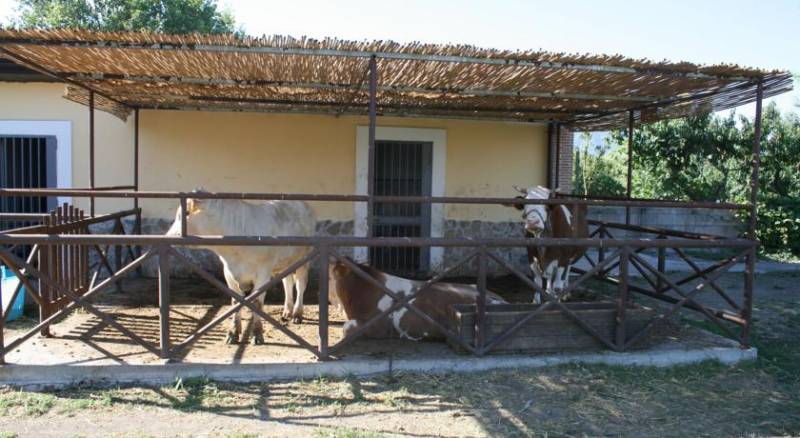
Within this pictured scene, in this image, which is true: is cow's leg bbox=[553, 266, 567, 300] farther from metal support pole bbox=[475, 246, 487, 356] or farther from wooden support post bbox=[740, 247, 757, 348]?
metal support pole bbox=[475, 246, 487, 356]

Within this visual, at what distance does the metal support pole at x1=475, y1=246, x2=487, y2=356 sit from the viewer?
4.66 meters

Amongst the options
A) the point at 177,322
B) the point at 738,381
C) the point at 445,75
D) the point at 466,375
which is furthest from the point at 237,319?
the point at 738,381

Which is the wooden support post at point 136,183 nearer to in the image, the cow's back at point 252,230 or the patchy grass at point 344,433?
the cow's back at point 252,230

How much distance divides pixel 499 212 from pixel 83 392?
260 inches

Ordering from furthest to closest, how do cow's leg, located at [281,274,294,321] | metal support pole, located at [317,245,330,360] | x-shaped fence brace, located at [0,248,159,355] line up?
cow's leg, located at [281,274,294,321]
metal support pole, located at [317,245,330,360]
x-shaped fence brace, located at [0,248,159,355]

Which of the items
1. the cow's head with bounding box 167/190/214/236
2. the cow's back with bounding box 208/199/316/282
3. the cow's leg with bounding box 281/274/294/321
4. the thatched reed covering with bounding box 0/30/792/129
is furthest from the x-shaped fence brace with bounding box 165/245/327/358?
the thatched reed covering with bounding box 0/30/792/129

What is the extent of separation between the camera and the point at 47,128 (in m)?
8.23

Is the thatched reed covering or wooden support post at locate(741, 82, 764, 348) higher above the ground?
the thatched reed covering

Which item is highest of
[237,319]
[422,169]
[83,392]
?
[422,169]

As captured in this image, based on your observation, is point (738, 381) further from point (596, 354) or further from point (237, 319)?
point (237, 319)

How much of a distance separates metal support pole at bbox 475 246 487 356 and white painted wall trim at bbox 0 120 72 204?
652cm

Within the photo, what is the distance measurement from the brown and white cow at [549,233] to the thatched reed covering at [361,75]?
4.06ft

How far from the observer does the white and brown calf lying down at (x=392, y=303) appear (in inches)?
204

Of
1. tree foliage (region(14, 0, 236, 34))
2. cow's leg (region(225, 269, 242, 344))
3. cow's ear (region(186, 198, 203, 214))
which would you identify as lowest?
cow's leg (region(225, 269, 242, 344))
